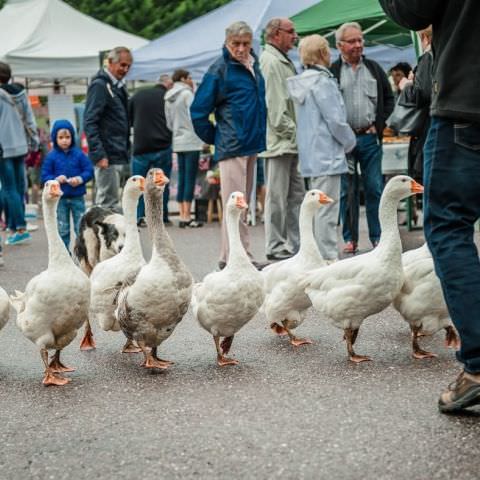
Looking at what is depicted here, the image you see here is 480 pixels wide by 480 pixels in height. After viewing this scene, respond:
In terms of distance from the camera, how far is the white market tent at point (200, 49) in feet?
52.8

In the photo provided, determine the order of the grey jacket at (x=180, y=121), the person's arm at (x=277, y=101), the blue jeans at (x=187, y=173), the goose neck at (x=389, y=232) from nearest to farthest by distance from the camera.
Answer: the goose neck at (x=389, y=232) → the person's arm at (x=277, y=101) → the grey jacket at (x=180, y=121) → the blue jeans at (x=187, y=173)

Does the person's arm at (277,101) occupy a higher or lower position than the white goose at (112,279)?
higher

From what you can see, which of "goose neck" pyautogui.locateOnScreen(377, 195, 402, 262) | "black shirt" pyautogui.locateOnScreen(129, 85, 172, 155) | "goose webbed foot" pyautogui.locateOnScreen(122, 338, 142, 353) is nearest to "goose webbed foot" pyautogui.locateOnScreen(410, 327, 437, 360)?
"goose neck" pyautogui.locateOnScreen(377, 195, 402, 262)

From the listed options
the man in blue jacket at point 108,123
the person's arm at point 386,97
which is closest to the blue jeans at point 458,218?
the person's arm at point 386,97

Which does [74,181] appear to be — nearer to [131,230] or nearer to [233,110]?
[233,110]

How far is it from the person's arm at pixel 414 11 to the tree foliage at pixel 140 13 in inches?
1253

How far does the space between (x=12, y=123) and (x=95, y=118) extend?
7.11 feet

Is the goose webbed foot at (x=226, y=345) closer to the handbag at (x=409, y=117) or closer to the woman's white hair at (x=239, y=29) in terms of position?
the handbag at (x=409, y=117)

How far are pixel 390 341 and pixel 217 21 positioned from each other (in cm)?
1183

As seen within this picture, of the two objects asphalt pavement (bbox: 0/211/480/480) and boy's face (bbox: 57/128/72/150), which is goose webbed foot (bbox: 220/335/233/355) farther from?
boy's face (bbox: 57/128/72/150)

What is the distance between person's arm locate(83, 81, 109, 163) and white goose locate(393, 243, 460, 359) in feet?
17.2

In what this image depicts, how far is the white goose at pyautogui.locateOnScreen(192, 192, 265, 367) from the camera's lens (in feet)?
18.9

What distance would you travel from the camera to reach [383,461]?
3.83 metres

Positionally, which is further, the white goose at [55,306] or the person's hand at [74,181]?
the person's hand at [74,181]
